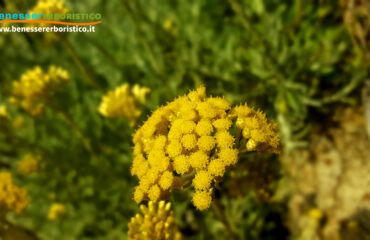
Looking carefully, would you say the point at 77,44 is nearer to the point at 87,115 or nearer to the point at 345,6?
the point at 87,115

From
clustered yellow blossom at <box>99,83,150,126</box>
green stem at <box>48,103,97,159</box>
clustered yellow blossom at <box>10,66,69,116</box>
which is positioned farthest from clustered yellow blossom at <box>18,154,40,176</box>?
clustered yellow blossom at <box>99,83,150,126</box>

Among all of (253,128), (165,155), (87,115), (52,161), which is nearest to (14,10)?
(87,115)

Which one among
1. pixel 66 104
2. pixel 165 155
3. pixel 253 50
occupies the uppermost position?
pixel 66 104

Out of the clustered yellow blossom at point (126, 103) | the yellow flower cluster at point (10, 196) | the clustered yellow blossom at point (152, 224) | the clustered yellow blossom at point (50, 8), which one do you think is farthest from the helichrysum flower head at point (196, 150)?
the clustered yellow blossom at point (50, 8)

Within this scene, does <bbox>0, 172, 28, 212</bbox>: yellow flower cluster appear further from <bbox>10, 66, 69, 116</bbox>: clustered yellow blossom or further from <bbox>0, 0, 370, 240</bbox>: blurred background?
<bbox>10, 66, 69, 116</bbox>: clustered yellow blossom

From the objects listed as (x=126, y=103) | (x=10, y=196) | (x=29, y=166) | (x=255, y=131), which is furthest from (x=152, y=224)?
(x=29, y=166)

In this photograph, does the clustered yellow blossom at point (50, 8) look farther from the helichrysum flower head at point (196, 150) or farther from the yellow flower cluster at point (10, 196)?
the helichrysum flower head at point (196, 150)
